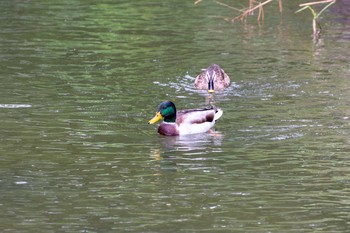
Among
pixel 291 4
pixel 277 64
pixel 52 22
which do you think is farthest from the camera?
pixel 291 4

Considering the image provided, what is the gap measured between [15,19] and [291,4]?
7497 millimetres

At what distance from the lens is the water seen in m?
12.4

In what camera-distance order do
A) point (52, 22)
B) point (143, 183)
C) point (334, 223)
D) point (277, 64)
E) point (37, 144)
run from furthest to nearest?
point (52, 22) → point (277, 64) → point (37, 144) → point (143, 183) → point (334, 223)

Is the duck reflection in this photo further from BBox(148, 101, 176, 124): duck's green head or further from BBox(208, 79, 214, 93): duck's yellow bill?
BBox(208, 79, 214, 93): duck's yellow bill

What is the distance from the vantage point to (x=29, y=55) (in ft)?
74.5

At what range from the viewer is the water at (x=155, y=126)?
489 inches

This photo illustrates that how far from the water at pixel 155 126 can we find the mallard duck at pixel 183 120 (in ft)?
0.55

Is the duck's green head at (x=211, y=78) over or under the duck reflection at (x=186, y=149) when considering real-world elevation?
over

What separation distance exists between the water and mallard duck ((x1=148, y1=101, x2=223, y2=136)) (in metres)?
0.17

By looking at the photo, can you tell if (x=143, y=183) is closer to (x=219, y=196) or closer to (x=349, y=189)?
(x=219, y=196)

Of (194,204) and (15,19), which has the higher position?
(15,19)

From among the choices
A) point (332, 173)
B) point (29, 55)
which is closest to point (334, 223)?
point (332, 173)

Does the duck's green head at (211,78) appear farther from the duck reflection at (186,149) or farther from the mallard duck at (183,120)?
the duck reflection at (186,149)

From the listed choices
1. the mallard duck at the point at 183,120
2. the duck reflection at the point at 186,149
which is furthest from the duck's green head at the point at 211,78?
the duck reflection at the point at 186,149
